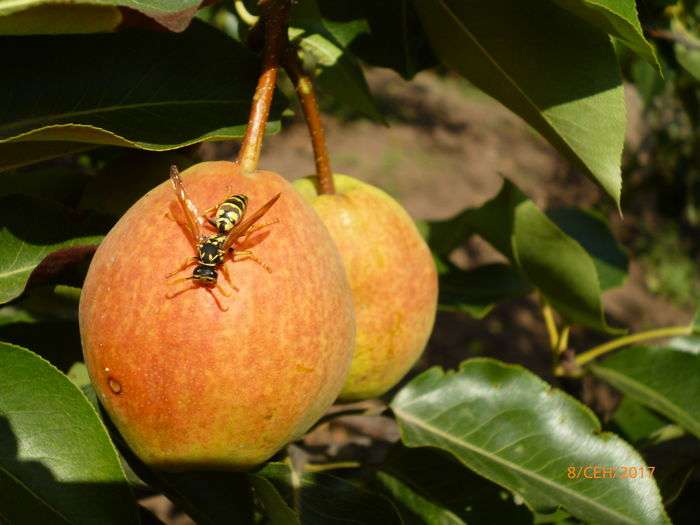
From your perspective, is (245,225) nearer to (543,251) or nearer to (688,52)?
(543,251)

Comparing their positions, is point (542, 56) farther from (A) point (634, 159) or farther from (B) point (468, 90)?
(B) point (468, 90)

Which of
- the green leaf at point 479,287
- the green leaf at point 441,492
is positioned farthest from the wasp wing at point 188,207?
the green leaf at point 479,287

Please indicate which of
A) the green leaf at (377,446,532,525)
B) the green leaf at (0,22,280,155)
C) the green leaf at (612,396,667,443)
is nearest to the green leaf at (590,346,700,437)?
the green leaf at (612,396,667,443)

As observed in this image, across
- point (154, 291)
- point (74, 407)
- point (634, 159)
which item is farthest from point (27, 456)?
point (634, 159)

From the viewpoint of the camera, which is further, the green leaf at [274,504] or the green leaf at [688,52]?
the green leaf at [688,52]

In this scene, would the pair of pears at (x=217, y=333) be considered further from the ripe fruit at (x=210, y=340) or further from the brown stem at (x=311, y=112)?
the brown stem at (x=311, y=112)

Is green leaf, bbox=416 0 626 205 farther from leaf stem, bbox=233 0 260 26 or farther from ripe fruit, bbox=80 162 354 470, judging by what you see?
ripe fruit, bbox=80 162 354 470

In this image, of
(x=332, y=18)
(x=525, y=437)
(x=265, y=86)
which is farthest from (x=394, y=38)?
(x=525, y=437)
